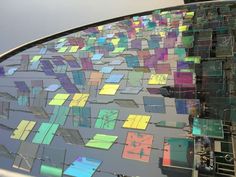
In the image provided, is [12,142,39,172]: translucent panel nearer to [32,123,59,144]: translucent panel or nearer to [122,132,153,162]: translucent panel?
[32,123,59,144]: translucent panel

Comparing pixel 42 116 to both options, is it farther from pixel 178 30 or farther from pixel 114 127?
pixel 178 30

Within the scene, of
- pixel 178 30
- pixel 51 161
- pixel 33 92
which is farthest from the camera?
pixel 178 30

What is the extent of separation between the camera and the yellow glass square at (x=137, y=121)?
0.59 m

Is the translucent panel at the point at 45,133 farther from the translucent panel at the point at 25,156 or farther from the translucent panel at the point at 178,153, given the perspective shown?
the translucent panel at the point at 178,153

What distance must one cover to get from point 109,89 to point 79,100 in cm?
10

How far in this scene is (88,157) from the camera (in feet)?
1.70

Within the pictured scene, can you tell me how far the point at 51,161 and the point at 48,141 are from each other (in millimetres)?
68

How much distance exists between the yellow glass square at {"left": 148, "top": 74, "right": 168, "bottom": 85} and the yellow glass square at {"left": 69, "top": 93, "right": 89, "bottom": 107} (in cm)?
17

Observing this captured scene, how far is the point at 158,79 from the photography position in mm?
797

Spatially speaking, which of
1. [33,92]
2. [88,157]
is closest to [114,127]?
[88,157]

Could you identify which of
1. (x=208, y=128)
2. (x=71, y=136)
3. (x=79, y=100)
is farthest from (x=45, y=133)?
(x=208, y=128)

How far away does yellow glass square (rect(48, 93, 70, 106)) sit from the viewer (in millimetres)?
730

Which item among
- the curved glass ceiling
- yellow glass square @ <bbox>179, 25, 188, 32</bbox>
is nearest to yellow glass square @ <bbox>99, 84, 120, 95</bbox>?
the curved glass ceiling

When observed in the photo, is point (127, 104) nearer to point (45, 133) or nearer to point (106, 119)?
point (106, 119)
